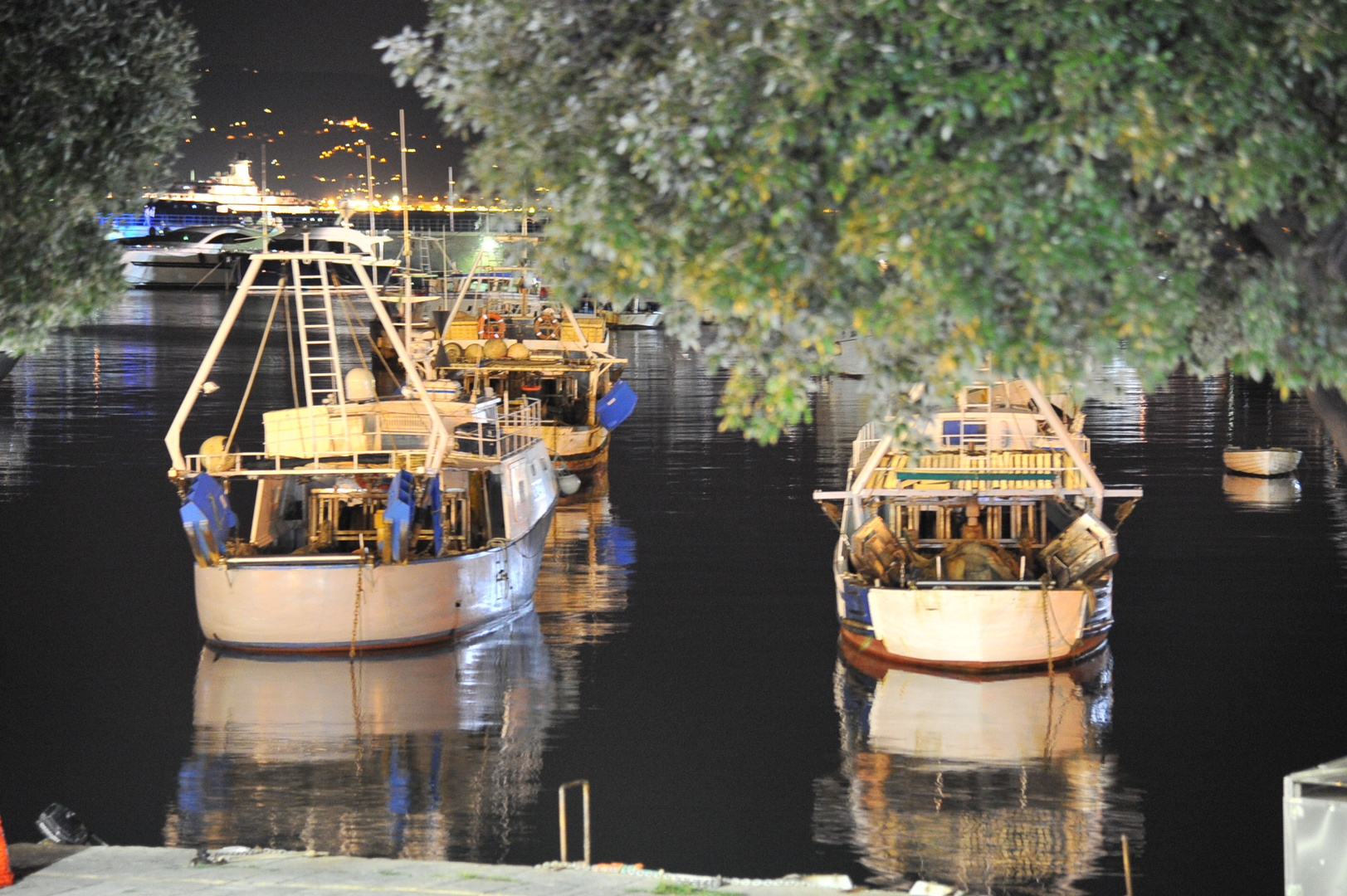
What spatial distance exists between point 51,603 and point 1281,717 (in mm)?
18344

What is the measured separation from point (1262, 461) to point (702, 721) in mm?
24411

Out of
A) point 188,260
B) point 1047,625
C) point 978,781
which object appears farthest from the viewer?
point 188,260

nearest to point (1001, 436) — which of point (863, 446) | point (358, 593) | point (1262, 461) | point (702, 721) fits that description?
point (863, 446)

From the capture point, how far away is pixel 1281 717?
17922 mm

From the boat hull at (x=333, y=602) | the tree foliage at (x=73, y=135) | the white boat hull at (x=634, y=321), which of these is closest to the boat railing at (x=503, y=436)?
the boat hull at (x=333, y=602)

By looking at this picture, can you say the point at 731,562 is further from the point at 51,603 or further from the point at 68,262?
the point at 68,262

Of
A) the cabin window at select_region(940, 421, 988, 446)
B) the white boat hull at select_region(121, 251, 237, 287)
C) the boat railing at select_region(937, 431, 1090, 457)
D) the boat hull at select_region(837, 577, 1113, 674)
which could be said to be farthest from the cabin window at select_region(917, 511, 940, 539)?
the white boat hull at select_region(121, 251, 237, 287)

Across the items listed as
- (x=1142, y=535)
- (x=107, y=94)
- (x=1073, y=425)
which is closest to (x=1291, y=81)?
(x=107, y=94)

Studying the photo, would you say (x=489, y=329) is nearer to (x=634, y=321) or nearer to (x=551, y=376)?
(x=551, y=376)

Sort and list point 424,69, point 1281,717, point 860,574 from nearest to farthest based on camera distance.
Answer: point 424,69, point 1281,717, point 860,574

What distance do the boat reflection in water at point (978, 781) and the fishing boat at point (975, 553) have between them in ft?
1.63

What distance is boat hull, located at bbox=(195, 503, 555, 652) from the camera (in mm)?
19484

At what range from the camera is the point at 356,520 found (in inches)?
910

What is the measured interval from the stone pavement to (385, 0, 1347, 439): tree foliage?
3.03 meters
